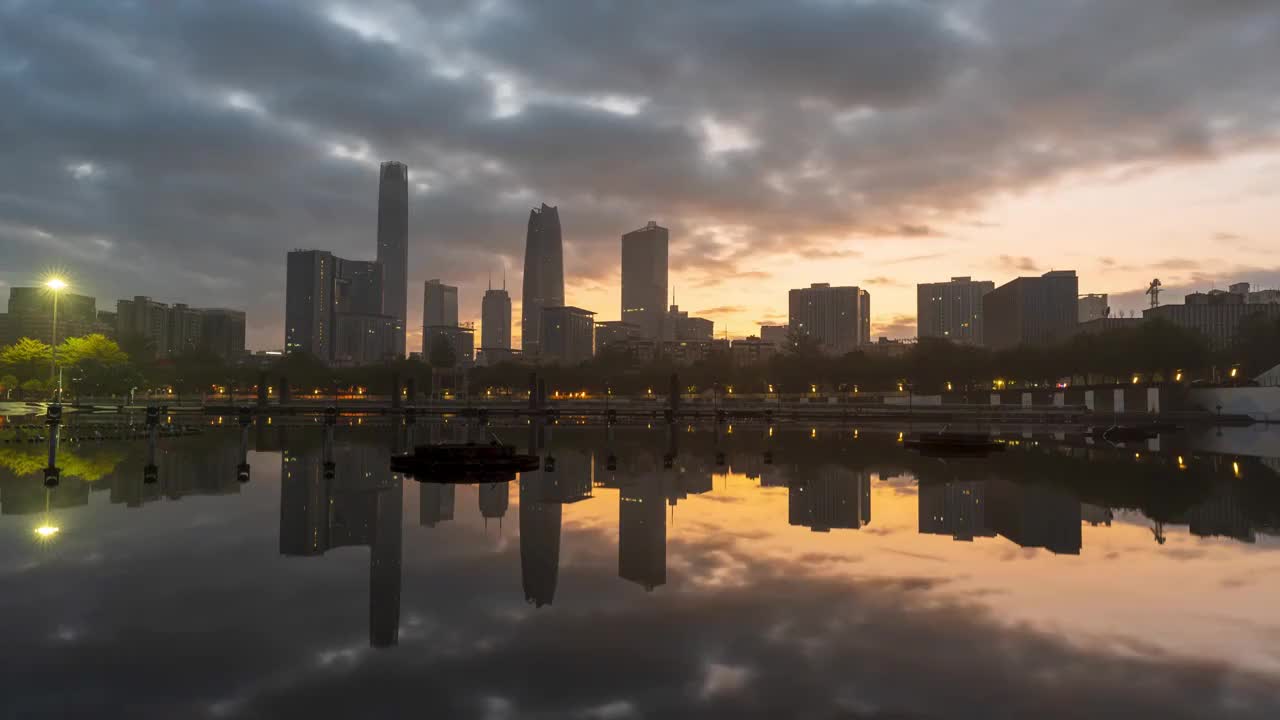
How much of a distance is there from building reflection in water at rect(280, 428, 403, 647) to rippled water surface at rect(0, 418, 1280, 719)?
158 mm

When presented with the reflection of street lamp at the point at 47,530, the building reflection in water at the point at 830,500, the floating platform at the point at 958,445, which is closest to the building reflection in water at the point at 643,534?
the building reflection in water at the point at 830,500

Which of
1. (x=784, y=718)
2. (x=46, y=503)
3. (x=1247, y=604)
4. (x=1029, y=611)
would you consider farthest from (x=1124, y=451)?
(x=46, y=503)

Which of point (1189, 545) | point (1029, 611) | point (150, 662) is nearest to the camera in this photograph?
point (150, 662)

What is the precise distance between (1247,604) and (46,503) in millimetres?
38408

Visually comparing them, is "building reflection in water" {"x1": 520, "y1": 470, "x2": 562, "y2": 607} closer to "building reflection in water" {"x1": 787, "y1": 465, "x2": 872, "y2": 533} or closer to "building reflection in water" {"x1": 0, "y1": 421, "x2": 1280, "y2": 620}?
"building reflection in water" {"x1": 0, "y1": 421, "x2": 1280, "y2": 620}

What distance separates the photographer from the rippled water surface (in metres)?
12.1

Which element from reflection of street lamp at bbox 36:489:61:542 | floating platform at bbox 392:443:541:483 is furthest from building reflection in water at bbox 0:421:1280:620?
reflection of street lamp at bbox 36:489:61:542

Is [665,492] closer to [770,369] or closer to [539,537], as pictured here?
[539,537]

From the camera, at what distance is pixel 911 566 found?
2058cm

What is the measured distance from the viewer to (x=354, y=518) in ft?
87.6

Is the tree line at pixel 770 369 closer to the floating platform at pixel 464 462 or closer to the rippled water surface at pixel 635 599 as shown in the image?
the floating platform at pixel 464 462

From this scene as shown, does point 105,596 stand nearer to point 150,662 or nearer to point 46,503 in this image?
point 150,662

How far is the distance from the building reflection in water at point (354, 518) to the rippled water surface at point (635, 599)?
0.16 metres

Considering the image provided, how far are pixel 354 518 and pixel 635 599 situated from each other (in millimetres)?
13746
